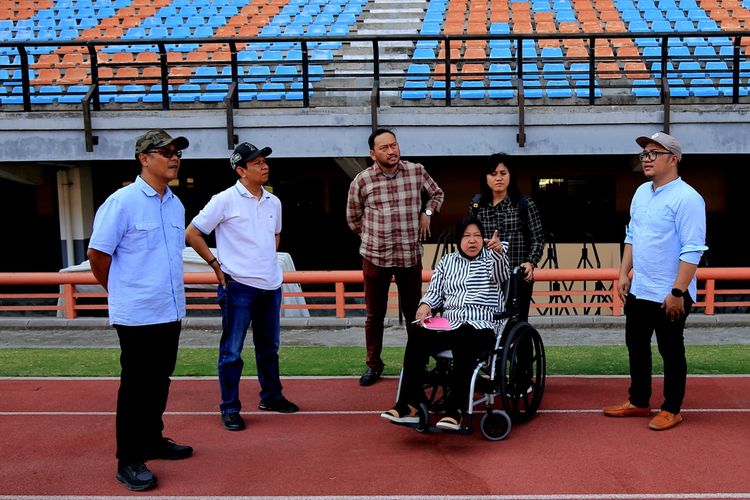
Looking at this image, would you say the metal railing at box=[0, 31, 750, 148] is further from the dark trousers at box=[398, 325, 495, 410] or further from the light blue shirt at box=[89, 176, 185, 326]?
the light blue shirt at box=[89, 176, 185, 326]

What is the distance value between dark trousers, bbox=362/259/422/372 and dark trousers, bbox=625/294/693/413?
1.68 metres

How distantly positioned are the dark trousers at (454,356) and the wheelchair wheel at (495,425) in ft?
0.54

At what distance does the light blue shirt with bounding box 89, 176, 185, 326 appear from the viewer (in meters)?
4.15

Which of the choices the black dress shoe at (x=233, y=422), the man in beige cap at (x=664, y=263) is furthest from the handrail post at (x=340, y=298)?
the man in beige cap at (x=664, y=263)

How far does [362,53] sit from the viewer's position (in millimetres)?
16766

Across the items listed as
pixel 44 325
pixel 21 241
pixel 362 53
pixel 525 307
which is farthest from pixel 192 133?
pixel 21 241

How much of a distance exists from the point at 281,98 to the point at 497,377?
32.4 ft

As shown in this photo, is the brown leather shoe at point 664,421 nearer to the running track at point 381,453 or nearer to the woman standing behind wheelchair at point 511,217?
the running track at point 381,453

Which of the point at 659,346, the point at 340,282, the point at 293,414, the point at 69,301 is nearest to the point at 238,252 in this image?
the point at 293,414

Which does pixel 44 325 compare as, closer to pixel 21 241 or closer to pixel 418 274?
pixel 418 274

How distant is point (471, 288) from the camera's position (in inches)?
211

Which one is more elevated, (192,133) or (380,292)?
(192,133)

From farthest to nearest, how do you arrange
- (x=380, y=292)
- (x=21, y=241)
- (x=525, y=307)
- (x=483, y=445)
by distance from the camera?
(x=21, y=241)
(x=380, y=292)
(x=525, y=307)
(x=483, y=445)

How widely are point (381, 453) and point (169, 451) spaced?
1.29 metres
